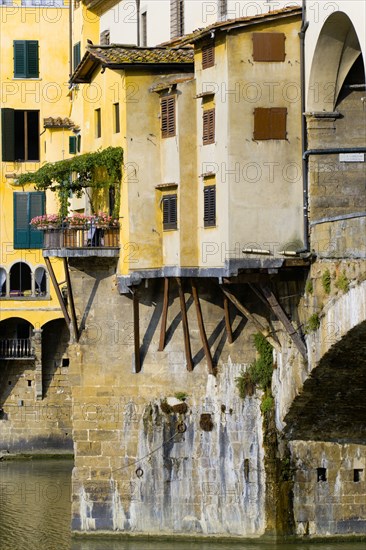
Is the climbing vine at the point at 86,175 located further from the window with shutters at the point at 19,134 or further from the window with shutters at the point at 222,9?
the window with shutters at the point at 19,134

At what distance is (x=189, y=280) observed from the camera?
4603 centimetres

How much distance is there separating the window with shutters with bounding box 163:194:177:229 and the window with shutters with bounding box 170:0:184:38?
542 centimetres

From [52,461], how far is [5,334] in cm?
488

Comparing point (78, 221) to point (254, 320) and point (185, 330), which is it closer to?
point (185, 330)

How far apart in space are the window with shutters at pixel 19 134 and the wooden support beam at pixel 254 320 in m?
21.8

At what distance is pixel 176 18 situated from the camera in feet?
163

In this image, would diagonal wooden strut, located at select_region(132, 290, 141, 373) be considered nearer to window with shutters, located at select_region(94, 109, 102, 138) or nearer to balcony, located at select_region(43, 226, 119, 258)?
balcony, located at select_region(43, 226, 119, 258)

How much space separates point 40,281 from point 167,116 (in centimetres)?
2127

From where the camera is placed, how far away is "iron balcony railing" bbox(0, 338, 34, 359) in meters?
66.2

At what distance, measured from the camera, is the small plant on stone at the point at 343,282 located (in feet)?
130

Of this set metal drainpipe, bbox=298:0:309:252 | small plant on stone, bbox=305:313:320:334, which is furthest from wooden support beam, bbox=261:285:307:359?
metal drainpipe, bbox=298:0:309:252

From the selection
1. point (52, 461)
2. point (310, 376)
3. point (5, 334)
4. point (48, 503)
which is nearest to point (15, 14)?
point (5, 334)

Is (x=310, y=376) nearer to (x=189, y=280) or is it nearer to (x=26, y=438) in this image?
(x=189, y=280)

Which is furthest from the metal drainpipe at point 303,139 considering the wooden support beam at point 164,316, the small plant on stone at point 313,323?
the wooden support beam at point 164,316
